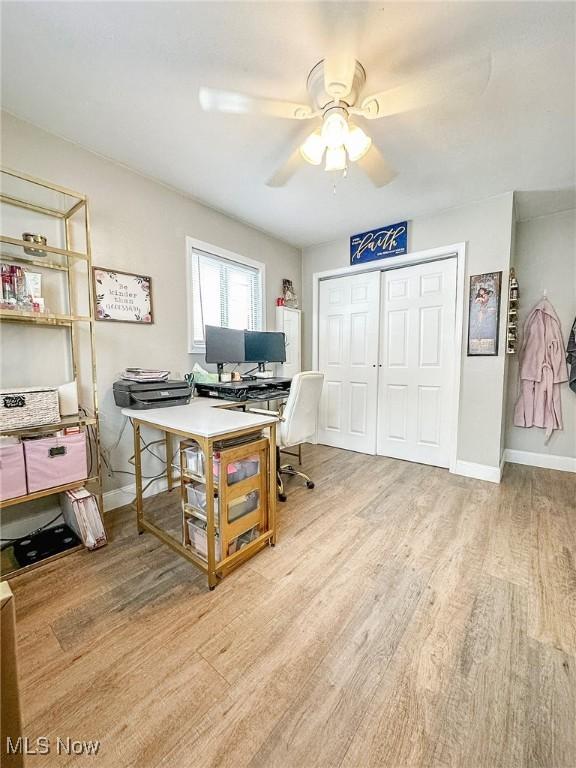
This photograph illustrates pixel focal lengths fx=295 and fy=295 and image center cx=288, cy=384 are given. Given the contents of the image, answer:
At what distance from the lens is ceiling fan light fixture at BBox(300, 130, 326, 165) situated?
4.90 ft

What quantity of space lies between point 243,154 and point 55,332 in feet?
5.67

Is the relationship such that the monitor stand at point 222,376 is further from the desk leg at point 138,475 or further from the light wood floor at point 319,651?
the light wood floor at point 319,651

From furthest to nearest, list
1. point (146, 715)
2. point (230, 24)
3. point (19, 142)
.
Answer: point (19, 142), point (230, 24), point (146, 715)

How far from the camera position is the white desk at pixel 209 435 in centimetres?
138

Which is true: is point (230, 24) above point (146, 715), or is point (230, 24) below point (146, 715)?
above

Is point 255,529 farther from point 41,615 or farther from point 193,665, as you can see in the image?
point 41,615

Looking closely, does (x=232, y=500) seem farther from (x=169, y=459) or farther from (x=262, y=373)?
(x=262, y=373)

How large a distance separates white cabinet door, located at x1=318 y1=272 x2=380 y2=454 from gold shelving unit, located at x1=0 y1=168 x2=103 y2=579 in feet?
8.32

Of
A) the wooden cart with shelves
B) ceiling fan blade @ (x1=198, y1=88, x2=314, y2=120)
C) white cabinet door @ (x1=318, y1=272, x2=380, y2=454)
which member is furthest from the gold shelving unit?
white cabinet door @ (x1=318, y1=272, x2=380, y2=454)

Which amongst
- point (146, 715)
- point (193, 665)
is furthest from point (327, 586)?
point (146, 715)

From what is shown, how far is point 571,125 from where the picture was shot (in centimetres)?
176

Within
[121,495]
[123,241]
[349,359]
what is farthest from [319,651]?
[349,359]

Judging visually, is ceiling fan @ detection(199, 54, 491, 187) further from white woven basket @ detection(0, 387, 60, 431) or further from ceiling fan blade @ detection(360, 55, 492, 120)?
white woven basket @ detection(0, 387, 60, 431)

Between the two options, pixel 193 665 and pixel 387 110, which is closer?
pixel 193 665
